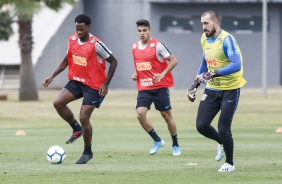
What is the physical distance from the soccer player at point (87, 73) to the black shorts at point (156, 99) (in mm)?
2104

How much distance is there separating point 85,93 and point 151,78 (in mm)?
2272

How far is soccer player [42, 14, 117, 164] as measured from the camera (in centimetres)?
1505

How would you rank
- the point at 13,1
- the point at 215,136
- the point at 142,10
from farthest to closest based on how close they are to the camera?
the point at 142,10, the point at 13,1, the point at 215,136

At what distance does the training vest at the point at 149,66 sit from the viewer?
17312 mm

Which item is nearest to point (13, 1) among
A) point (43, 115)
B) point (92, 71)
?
point (43, 115)

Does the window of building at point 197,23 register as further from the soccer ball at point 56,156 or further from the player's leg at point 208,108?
the player's leg at point 208,108

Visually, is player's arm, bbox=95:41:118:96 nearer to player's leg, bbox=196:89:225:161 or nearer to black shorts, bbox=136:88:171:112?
player's leg, bbox=196:89:225:161

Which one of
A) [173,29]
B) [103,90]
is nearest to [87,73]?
[103,90]

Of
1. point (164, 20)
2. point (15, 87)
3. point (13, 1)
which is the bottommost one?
point (15, 87)

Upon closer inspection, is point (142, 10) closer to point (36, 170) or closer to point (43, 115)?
point (43, 115)

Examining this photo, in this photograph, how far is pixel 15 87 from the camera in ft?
221

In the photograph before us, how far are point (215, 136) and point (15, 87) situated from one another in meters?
53.4

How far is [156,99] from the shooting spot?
1750cm

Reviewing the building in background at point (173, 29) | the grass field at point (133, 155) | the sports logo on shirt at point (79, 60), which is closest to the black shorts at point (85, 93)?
the sports logo on shirt at point (79, 60)
